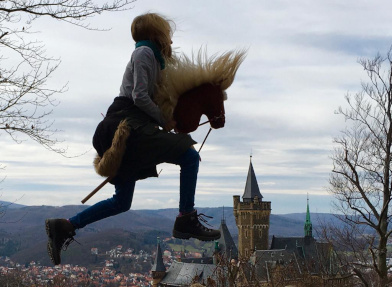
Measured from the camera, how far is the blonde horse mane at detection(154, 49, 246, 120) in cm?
353

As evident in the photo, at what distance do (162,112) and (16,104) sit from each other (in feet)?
20.6

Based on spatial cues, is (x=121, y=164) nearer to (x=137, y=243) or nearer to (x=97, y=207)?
(x=97, y=207)

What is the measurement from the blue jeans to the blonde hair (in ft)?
2.09

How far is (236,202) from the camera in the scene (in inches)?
3081

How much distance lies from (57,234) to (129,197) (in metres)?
0.50

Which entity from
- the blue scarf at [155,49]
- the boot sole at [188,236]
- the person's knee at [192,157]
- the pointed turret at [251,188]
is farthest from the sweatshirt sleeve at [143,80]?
the pointed turret at [251,188]

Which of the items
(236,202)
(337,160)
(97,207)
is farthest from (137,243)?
(97,207)

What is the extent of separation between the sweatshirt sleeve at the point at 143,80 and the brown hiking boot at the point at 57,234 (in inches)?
36.0

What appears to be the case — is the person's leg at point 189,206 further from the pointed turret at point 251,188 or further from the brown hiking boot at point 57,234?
the pointed turret at point 251,188

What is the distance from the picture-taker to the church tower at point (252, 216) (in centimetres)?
7644

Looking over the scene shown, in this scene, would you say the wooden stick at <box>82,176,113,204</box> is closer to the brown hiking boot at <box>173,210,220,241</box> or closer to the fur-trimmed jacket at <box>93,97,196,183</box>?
the fur-trimmed jacket at <box>93,97,196,183</box>

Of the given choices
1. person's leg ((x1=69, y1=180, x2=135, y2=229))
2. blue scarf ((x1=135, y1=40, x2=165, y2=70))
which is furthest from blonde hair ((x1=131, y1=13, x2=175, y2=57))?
person's leg ((x1=69, y1=180, x2=135, y2=229))

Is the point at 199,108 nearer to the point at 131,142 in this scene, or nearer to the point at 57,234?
the point at 131,142

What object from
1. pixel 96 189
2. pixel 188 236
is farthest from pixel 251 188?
pixel 96 189
